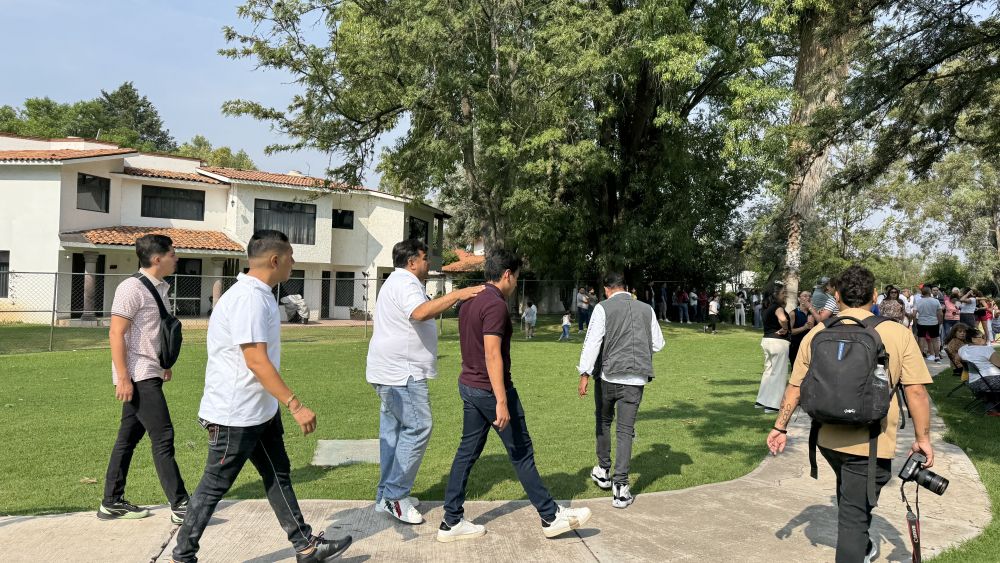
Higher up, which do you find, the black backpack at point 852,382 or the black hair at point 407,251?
the black hair at point 407,251

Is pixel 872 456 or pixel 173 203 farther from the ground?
pixel 173 203

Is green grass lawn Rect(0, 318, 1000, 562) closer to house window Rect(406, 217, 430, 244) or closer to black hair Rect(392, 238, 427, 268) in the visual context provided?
black hair Rect(392, 238, 427, 268)

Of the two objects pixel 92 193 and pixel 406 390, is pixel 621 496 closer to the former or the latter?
pixel 406 390

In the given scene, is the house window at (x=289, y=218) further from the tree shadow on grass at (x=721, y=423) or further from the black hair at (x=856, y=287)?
the black hair at (x=856, y=287)

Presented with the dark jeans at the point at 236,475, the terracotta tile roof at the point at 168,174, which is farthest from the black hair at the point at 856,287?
the terracotta tile roof at the point at 168,174

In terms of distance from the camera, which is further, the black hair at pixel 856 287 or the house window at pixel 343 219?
the house window at pixel 343 219

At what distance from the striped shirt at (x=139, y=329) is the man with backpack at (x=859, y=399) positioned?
13.0 ft

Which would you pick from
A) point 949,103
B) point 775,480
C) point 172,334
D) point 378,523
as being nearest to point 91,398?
point 172,334

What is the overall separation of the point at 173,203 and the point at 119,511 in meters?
27.8

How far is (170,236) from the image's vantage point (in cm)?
2539

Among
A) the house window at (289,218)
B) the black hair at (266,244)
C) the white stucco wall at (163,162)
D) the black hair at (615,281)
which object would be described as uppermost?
the white stucco wall at (163,162)

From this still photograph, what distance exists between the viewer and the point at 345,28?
69.7 feet

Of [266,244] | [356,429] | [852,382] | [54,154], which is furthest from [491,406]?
[54,154]

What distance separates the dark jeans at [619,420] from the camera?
5.33 m
